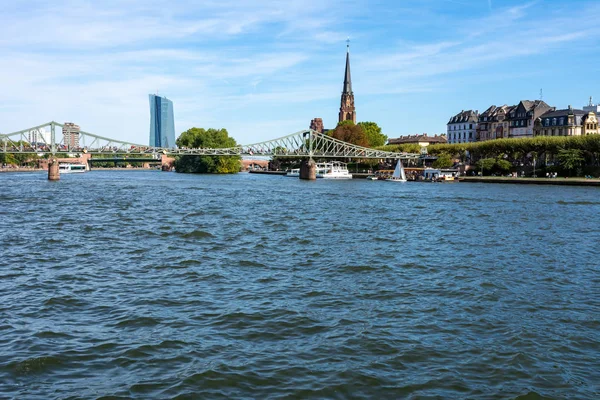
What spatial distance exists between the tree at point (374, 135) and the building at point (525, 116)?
4538 cm

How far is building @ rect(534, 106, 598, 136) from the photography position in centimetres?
11262

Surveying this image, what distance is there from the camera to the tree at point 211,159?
141 meters

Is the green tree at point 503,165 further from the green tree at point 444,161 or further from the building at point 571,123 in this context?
the building at point 571,123

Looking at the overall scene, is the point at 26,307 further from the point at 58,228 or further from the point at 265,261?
the point at 58,228

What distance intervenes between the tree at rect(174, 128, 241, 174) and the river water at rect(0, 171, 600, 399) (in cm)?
11814

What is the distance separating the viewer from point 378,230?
93.3ft

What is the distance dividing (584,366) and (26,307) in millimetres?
11031

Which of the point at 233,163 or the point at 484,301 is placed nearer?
the point at 484,301

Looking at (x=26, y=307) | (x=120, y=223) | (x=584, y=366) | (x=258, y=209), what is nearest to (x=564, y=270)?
(x=584, y=366)

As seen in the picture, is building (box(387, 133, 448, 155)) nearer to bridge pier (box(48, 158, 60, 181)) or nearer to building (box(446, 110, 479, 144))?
building (box(446, 110, 479, 144))

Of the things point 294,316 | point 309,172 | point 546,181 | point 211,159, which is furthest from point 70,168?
point 294,316

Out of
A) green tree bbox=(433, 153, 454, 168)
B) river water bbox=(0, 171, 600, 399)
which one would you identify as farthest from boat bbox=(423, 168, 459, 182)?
river water bbox=(0, 171, 600, 399)

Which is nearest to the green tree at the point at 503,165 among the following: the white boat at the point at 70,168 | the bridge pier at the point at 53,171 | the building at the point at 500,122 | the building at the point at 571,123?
the building at the point at 571,123

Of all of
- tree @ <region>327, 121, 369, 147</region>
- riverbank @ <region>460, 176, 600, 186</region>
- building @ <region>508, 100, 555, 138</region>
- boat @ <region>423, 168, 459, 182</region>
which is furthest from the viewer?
tree @ <region>327, 121, 369, 147</region>
